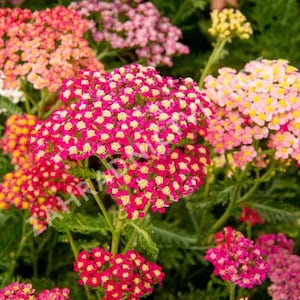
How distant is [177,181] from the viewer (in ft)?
6.57

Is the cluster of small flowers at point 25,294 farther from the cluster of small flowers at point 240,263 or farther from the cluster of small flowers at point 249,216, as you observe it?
the cluster of small flowers at point 249,216

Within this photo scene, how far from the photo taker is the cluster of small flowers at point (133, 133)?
1945 mm

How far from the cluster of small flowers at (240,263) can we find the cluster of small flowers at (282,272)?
0.22 meters

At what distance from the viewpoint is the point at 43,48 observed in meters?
2.64

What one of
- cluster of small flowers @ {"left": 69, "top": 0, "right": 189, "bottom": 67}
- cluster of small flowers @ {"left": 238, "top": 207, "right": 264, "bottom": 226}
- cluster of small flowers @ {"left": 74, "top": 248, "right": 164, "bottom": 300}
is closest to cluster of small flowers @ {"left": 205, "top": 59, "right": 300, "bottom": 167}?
cluster of small flowers @ {"left": 238, "top": 207, "right": 264, "bottom": 226}

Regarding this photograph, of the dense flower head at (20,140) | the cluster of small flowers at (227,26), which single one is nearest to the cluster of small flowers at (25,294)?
the dense flower head at (20,140)

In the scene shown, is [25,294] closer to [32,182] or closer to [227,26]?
[32,182]

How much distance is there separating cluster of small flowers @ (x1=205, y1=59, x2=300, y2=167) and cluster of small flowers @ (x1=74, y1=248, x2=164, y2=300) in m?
0.56

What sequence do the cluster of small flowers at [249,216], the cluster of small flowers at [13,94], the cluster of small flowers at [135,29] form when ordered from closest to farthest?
the cluster of small flowers at [249,216]
the cluster of small flowers at [13,94]
the cluster of small flowers at [135,29]

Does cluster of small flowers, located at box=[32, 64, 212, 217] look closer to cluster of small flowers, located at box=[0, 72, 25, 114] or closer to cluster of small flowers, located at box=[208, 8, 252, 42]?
cluster of small flowers, located at box=[208, 8, 252, 42]

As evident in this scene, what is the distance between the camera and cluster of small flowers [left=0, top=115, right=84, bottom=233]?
2.40 metres

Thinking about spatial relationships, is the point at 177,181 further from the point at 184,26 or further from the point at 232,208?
the point at 184,26

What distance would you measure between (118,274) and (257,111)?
754mm

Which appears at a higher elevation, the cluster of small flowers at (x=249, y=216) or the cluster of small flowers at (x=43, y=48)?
the cluster of small flowers at (x=43, y=48)
